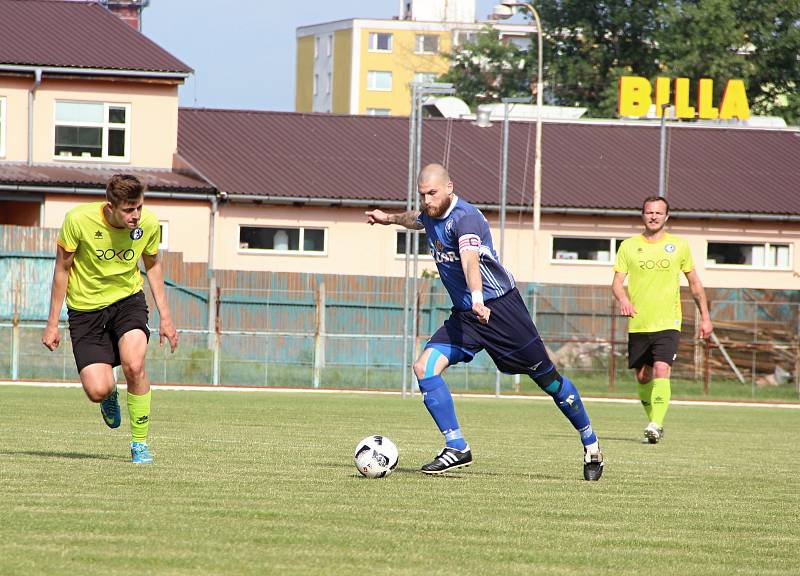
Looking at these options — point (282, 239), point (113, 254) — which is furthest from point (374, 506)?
point (282, 239)

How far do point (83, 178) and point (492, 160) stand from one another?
40.9ft

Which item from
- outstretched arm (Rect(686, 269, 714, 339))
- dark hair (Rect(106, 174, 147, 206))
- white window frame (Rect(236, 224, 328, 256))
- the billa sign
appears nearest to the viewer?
dark hair (Rect(106, 174, 147, 206))

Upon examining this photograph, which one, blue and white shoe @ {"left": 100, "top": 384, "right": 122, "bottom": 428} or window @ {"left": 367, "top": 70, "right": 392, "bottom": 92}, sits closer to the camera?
blue and white shoe @ {"left": 100, "top": 384, "right": 122, "bottom": 428}

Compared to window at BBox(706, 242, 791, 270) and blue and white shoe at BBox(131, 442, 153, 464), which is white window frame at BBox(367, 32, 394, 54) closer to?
window at BBox(706, 242, 791, 270)

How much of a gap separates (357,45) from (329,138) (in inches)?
2736

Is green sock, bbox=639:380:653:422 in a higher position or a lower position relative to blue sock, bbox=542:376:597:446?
lower

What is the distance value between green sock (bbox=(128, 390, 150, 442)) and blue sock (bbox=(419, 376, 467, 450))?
6.35 feet

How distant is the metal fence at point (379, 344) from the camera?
94.9 feet

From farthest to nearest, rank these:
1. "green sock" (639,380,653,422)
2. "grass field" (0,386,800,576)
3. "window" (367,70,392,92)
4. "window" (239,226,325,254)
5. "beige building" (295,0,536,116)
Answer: "window" (367,70,392,92)
"beige building" (295,0,536,116)
"window" (239,226,325,254)
"green sock" (639,380,653,422)
"grass field" (0,386,800,576)

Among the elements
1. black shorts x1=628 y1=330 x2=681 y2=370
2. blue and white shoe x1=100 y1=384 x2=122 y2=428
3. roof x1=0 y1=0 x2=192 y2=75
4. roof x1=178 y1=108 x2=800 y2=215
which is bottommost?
blue and white shoe x1=100 y1=384 x2=122 y2=428

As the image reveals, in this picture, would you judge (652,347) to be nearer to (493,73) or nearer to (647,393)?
(647,393)

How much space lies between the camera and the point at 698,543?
7.27 meters

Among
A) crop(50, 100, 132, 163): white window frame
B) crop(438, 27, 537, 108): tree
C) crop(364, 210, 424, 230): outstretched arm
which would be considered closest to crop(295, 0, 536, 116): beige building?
crop(438, 27, 537, 108): tree

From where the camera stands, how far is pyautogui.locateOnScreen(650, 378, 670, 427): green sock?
1485 centimetres
